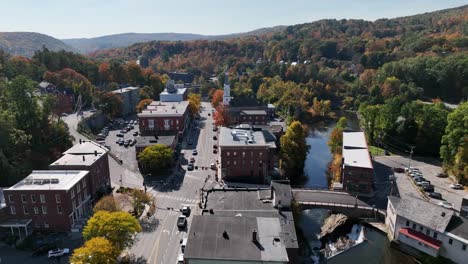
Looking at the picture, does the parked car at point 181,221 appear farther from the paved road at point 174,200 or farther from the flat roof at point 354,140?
the flat roof at point 354,140

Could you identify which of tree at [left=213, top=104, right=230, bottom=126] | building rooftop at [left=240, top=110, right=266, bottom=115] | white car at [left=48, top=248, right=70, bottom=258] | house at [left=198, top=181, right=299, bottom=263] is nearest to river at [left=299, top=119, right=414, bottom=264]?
house at [left=198, top=181, right=299, bottom=263]

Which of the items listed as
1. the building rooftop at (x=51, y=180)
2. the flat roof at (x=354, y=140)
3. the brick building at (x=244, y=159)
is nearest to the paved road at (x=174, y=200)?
the brick building at (x=244, y=159)

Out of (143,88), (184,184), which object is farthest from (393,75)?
(184,184)

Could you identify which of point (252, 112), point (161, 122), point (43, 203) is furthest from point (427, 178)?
point (43, 203)

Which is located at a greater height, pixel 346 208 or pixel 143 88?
pixel 143 88

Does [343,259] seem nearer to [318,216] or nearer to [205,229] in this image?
[318,216]
